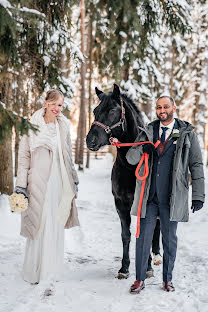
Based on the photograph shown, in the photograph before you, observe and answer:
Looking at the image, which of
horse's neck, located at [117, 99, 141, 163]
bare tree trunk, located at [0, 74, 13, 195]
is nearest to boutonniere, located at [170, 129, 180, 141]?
horse's neck, located at [117, 99, 141, 163]

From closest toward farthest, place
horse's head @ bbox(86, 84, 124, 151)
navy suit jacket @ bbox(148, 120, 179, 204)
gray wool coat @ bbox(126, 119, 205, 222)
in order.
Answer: gray wool coat @ bbox(126, 119, 205, 222), navy suit jacket @ bbox(148, 120, 179, 204), horse's head @ bbox(86, 84, 124, 151)

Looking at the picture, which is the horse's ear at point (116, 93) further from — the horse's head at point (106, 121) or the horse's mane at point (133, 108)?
the horse's mane at point (133, 108)

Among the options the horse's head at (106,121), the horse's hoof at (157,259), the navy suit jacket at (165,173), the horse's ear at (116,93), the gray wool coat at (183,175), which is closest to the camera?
the gray wool coat at (183,175)

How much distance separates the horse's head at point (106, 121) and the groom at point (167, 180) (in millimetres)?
336

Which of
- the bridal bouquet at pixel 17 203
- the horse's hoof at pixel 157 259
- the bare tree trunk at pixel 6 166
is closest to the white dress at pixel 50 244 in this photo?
the bridal bouquet at pixel 17 203

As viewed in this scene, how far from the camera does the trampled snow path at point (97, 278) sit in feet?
11.0

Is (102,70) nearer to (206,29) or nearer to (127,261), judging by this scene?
(206,29)

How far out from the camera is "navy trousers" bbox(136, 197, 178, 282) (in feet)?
12.2

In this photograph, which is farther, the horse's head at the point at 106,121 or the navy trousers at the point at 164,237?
the horse's head at the point at 106,121

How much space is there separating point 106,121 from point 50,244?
162 cm

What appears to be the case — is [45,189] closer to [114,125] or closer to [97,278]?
[114,125]

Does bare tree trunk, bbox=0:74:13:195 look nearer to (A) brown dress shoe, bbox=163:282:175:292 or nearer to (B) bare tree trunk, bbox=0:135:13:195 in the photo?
(B) bare tree trunk, bbox=0:135:13:195

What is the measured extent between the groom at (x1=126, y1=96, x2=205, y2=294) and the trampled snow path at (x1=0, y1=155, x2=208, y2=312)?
0.95 ft

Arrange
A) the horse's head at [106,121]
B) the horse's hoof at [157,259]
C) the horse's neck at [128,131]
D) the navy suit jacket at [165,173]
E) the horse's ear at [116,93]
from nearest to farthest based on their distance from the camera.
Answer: the navy suit jacket at [165,173]
the horse's head at [106,121]
the horse's ear at [116,93]
the horse's neck at [128,131]
the horse's hoof at [157,259]
